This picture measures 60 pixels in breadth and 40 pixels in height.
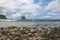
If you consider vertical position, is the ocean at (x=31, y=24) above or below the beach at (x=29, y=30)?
above

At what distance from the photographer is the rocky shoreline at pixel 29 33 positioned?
1495mm

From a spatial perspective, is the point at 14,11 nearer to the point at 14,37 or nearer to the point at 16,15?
the point at 16,15

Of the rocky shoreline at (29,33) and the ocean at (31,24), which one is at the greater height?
the ocean at (31,24)

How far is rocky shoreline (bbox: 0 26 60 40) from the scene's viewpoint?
150 centimetres

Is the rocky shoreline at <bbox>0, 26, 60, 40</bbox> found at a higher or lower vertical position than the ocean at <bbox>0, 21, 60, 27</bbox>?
lower

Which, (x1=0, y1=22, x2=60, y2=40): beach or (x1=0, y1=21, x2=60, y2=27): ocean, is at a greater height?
(x1=0, y1=21, x2=60, y2=27): ocean

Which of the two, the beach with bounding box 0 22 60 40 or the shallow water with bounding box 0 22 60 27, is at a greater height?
the shallow water with bounding box 0 22 60 27

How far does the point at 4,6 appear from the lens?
5.02 feet

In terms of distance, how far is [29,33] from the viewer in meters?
1.53

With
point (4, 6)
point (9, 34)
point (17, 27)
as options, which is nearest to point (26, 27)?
point (17, 27)

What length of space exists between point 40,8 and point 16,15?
28cm

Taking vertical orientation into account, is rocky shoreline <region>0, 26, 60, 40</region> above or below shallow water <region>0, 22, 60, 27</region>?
below

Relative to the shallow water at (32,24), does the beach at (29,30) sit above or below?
below

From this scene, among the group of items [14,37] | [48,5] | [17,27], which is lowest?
[14,37]
